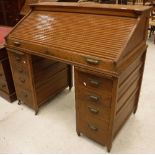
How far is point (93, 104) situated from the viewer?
159cm

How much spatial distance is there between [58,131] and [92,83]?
81cm

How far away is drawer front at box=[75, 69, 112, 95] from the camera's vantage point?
1433mm

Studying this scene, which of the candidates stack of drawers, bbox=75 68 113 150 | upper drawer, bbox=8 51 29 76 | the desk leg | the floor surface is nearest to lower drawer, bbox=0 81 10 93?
the floor surface

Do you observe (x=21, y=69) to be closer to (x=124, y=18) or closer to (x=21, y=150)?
(x=21, y=150)

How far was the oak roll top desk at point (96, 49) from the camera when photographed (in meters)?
1.39

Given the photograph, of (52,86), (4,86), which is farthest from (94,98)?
(4,86)

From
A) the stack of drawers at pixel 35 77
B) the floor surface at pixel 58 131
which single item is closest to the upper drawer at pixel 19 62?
the stack of drawers at pixel 35 77

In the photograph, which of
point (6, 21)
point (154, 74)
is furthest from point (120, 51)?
point (6, 21)

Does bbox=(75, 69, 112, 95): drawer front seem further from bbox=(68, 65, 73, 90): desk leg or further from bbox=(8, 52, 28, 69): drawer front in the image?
bbox=(68, 65, 73, 90): desk leg

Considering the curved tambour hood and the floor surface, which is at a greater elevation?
the curved tambour hood

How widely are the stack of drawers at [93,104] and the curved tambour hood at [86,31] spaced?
0.16 metres

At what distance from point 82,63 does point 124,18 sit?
0.48 m

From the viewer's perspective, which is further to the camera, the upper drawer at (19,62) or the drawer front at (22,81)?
the drawer front at (22,81)

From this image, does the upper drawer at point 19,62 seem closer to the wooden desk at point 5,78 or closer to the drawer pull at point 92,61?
the wooden desk at point 5,78
